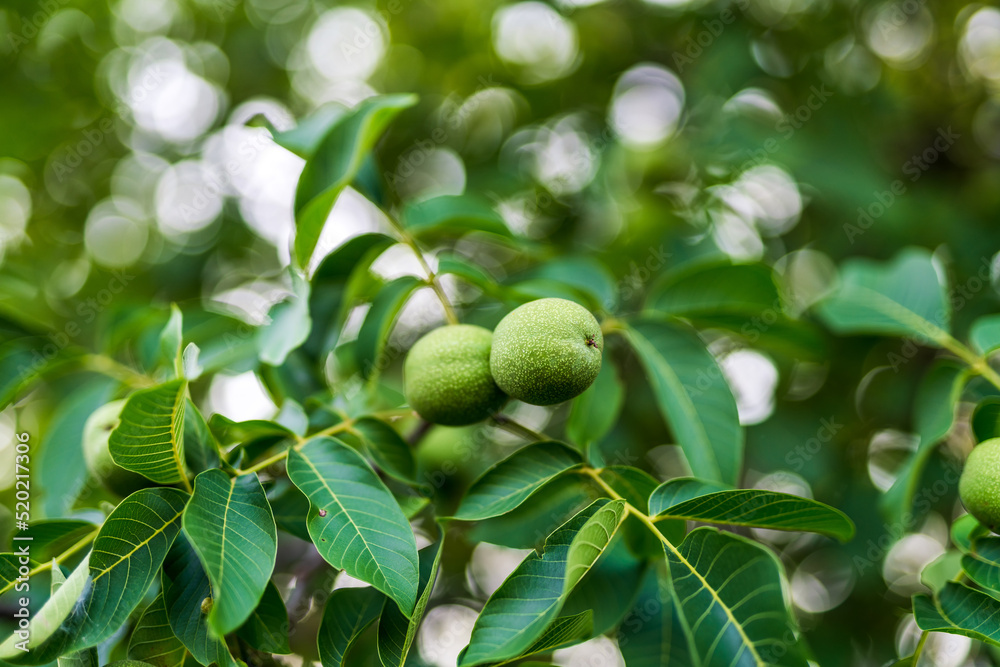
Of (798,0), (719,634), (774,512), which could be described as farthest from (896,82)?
(719,634)

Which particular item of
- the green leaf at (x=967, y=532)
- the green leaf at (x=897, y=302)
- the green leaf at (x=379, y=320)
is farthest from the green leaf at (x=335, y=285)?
the green leaf at (x=967, y=532)

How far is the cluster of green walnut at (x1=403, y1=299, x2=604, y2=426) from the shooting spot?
3.99 ft

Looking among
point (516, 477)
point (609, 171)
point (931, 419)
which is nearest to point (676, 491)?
point (516, 477)

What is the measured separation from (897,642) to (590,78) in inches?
102

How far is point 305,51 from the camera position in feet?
11.5

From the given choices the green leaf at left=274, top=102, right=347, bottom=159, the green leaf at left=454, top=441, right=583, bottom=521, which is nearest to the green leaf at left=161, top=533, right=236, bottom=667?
the green leaf at left=454, top=441, right=583, bottom=521

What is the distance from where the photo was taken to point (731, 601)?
1089 millimetres

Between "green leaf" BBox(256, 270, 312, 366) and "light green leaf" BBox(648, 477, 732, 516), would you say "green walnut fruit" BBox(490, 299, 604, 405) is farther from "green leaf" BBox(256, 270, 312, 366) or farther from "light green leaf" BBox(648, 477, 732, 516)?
"green leaf" BBox(256, 270, 312, 366)

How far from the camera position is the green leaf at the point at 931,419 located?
1.42 m

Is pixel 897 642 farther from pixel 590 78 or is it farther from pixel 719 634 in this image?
pixel 590 78

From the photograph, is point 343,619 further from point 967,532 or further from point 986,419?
point 986,419

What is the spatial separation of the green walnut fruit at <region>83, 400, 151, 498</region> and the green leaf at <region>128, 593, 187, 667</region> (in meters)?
0.27

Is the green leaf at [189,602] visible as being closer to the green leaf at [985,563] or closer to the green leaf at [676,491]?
the green leaf at [676,491]

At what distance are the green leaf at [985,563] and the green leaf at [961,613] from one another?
3 centimetres
